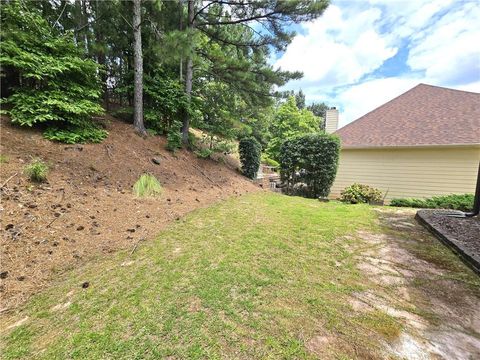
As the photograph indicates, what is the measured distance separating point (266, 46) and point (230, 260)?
8433 millimetres

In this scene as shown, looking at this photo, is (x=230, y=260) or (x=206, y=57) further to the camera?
(x=206, y=57)

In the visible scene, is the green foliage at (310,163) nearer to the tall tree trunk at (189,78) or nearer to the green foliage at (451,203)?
the green foliage at (451,203)

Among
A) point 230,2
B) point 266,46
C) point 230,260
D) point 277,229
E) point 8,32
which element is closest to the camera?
point 230,260

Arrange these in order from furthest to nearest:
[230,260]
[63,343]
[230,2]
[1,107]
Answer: [230,2] → [1,107] → [230,260] → [63,343]

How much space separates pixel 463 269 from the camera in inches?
111

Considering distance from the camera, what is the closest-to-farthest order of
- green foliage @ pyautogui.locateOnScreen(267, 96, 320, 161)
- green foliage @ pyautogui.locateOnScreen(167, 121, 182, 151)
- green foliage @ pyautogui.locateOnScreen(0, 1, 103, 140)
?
1. green foliage @ pyautogui.locateOnScreen(0, 1, 103, 140)
2. green foliage @ pyautogui.locateOnScreen(167, 121, 182, 151)
3. green foliage @ pyautogui.locateOnScreen(267, 96, 320, 161)

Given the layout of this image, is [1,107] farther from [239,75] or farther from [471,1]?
[471,1]

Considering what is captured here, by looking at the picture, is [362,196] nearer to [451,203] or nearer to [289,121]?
[451,203]

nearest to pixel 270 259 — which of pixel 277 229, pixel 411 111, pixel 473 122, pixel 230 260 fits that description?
pixel 230 260

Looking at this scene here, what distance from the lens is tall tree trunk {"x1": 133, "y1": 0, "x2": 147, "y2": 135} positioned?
656 cm

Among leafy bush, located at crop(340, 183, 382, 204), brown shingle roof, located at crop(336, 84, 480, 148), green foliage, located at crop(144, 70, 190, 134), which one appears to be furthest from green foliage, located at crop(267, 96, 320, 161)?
green foliage, located at crop(144, 70, 190, 134)

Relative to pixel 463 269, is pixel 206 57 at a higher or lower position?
higher

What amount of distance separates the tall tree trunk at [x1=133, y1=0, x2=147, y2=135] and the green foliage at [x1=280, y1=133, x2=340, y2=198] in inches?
222

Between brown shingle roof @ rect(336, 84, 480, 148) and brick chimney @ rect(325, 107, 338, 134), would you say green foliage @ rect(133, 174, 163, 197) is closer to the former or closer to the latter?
brown shingle roof @ rect(336, 84, 480, 148)
